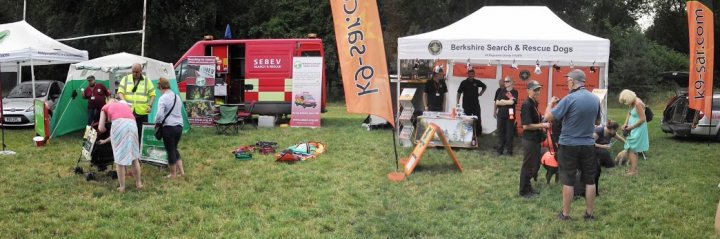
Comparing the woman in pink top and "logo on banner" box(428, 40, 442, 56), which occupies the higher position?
"logo on banner" box(428, 40, 442, 56)

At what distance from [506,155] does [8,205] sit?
23.9ft

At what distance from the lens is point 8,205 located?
20.8 feet

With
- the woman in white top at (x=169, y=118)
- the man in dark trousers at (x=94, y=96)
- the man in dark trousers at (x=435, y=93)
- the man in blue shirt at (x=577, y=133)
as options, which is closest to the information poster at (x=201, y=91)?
the man in dark trousers at (x=94, y=96)

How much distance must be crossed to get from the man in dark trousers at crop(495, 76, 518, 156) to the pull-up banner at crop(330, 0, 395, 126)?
285 cm

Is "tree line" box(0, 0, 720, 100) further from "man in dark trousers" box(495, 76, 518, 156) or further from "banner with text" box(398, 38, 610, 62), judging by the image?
"man in dark trousers" box(495, 76, 518, 156)

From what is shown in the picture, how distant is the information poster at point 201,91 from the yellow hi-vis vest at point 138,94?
502 cm

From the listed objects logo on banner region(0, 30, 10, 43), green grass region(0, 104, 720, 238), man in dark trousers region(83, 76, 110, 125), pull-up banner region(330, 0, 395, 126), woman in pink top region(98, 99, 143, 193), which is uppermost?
logo on banner region(0, 30, 10, 43)

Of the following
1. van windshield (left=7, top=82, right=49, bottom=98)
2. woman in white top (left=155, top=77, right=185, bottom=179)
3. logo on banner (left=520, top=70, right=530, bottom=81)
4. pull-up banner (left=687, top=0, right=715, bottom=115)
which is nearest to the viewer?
woman in white top (left=155, top=77, right=185, bottom=179)

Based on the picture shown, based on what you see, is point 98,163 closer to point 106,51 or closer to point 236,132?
point 236,132

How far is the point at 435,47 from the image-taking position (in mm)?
10484

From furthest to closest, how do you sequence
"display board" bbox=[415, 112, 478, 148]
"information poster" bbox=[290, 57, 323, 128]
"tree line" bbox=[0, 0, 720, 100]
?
"tree line" bbox=[0, 0, 720, 100] → "information poster" bbox=[290, 57, 323, 128] → "display board" bbox=[415, 112, 478, 148]

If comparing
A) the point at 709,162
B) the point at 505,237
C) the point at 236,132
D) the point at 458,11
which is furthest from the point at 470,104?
the point at 458,11

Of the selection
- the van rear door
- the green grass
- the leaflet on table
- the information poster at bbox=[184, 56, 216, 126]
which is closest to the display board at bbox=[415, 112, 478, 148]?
the leaflet on table

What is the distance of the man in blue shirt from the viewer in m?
5.59
